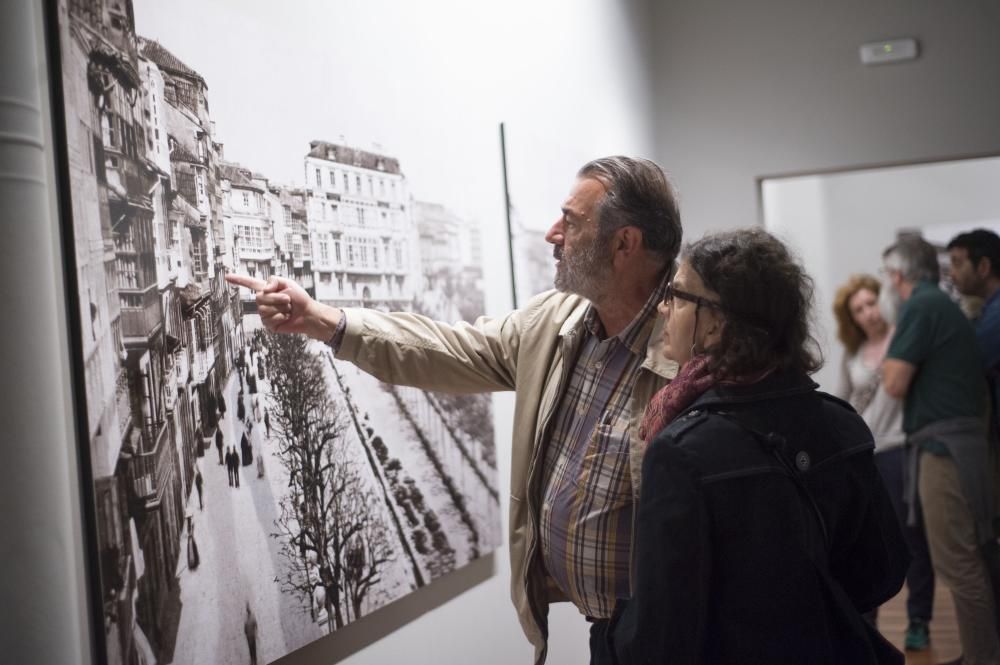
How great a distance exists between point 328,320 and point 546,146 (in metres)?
1.85

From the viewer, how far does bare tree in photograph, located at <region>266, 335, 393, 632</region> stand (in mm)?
2104

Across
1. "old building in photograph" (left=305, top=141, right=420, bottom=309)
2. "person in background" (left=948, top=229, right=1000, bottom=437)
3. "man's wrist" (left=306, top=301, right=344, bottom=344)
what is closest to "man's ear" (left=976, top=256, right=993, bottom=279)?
"person in background" (left=948, top=229, right=1000, bottom=437)

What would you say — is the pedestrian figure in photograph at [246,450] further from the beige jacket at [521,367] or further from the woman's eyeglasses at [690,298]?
the woman's eyeglasses at [690,298]

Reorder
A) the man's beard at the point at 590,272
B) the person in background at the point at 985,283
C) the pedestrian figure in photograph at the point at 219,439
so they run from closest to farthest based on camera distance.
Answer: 1. the pedestrian figure in photograph at the point at 219,439
2. the man's beard at the point at 590,272
3. the person in background at the point at 985,283

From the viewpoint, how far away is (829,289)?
892cm

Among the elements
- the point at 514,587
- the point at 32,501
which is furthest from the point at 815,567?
the point at 32,501

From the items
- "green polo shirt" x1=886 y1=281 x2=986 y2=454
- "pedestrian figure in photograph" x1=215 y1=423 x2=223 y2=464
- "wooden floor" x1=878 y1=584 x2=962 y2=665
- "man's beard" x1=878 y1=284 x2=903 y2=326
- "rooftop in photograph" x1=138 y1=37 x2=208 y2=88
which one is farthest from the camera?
"man's beard" x1=878 y1=284 x2=903 y2=326

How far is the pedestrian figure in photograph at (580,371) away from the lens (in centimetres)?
227

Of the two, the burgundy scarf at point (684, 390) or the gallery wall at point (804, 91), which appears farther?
the gallery wall at point (804, 91)

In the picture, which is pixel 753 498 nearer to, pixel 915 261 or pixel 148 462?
pixel 148 462

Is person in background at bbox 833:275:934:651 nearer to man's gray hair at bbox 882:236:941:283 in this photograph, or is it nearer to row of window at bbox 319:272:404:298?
man's gray hair at bbox 882:236:941:283

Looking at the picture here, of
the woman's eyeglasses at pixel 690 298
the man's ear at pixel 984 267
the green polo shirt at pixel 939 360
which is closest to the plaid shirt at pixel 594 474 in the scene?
the woman's eyeglasses at pixel 690 298

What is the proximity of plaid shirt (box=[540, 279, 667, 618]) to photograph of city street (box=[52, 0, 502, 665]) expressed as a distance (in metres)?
0.42

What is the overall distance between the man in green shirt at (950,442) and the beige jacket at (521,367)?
8.64 ft
